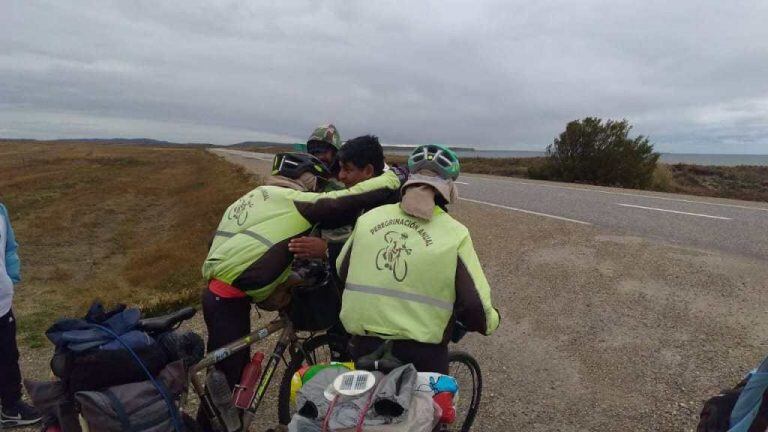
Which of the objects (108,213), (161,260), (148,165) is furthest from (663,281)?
(148,165)

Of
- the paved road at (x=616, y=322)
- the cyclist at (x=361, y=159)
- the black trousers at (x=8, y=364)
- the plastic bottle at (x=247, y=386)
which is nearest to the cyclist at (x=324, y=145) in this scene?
the cyclist at (x=361, y=159)

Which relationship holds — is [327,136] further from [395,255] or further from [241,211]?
[395,255]

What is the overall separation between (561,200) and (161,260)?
1069cm

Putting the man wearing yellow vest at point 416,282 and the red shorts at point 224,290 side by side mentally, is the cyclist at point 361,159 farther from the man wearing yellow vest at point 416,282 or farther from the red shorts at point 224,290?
the man wearing yellow vest at point 416,282

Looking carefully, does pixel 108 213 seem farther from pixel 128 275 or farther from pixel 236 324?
pixel 236 324

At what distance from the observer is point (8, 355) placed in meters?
3.97

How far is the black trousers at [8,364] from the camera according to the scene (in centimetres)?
392

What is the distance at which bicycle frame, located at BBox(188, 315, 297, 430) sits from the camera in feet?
9.64

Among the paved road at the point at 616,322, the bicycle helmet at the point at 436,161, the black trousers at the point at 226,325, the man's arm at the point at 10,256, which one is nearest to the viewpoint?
the bicycle helmet at the point at 436,161

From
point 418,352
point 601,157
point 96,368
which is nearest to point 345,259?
point 418,352

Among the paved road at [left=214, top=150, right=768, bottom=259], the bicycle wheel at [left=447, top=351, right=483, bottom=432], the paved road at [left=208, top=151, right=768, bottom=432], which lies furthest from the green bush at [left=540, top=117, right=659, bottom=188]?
the bicycle wheel at [left=447, top=351, right=483, bottom=432]

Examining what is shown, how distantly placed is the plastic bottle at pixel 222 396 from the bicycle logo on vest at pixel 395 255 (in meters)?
1.46

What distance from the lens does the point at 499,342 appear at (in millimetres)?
4969

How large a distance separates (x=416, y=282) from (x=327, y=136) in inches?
85.0
